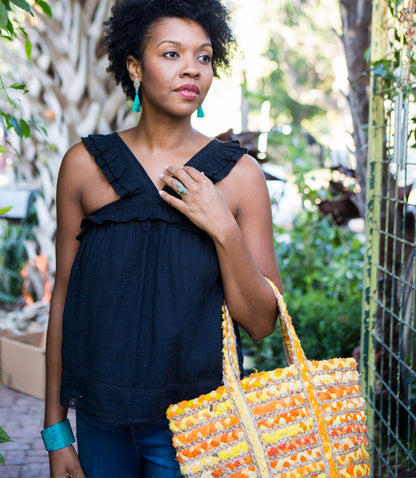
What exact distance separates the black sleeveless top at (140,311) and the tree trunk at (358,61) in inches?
79.4

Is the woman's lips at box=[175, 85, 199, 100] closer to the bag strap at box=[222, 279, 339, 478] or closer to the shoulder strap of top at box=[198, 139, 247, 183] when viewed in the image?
the shoulder strap of top at box=[198, 139, 247, 183]

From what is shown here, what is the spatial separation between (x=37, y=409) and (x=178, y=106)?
10.6ft

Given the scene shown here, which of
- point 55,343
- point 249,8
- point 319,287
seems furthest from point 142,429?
point 249,8

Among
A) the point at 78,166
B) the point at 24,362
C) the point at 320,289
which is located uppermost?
the point at 78,166

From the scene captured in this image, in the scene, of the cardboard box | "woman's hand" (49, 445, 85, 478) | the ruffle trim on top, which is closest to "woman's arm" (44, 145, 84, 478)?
"woman's hand" (49, 445, 85, 478)

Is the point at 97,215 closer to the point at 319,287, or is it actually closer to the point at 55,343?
the point at 55,343

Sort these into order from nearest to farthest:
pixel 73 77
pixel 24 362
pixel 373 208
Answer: pixel 373 208 < pixel 73 77 < pixel 24 362

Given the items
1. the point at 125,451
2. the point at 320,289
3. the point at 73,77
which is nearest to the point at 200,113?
the point at 125,451

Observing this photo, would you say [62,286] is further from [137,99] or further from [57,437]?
[137,99]

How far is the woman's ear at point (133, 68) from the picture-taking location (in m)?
1.75

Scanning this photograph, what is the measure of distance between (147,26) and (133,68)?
0.14 meters

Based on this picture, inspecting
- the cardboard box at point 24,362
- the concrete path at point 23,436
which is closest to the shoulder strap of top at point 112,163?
the concrete path at point 23,436

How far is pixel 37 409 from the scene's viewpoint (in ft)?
13.9

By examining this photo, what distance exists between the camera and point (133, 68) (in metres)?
1.78
